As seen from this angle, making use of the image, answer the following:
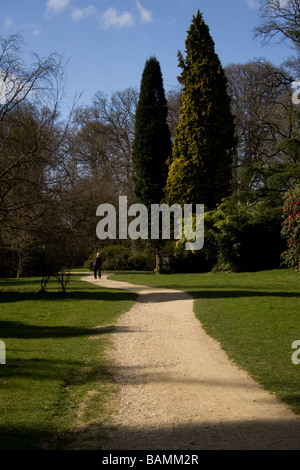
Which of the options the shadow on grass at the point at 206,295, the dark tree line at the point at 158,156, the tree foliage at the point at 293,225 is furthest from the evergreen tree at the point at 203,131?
the shadow on grass at the point at 206,295

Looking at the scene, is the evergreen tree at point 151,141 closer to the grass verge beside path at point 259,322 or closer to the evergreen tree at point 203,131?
the evergreen tree at point 203,131

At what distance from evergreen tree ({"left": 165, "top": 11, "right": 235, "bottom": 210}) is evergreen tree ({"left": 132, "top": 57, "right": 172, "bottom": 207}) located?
4.37 m

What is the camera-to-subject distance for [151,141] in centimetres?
3759

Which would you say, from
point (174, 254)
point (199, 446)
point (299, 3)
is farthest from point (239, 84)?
point (199, 446)

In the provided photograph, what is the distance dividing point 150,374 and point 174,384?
740 millimetres

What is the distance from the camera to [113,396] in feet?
20.9

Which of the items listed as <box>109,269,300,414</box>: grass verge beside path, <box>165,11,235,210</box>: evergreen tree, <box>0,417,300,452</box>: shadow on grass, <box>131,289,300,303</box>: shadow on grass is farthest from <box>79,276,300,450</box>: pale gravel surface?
<box>165,11,235,210</box>: evergreen tree

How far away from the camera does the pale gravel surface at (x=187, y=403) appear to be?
4699 mm

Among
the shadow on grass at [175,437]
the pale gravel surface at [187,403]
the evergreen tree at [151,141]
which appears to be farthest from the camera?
the evergreen tree at [151,141]

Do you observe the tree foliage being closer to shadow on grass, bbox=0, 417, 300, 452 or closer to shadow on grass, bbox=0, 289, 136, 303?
shadow on grass, bbox=0, 289, 136, 303

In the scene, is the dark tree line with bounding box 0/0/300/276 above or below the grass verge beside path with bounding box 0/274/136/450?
above

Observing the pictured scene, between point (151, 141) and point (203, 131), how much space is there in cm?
621

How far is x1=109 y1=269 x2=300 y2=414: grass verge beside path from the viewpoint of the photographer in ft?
23.2

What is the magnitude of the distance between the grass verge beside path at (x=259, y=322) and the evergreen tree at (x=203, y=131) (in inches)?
431
